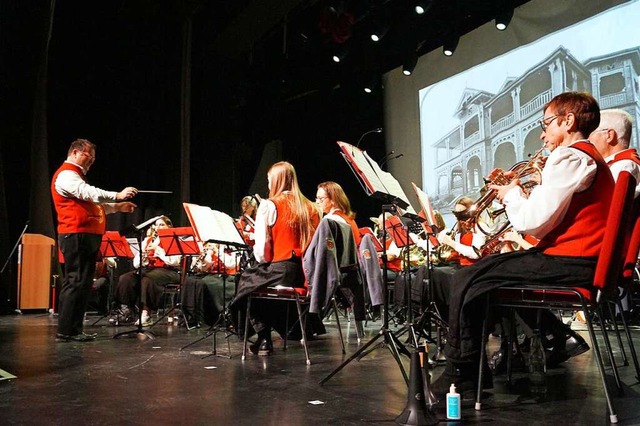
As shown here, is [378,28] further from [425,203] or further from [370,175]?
[370,175]

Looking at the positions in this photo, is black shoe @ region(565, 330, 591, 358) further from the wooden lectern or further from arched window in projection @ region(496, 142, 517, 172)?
the wooden lectern

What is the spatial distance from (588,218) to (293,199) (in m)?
2.30

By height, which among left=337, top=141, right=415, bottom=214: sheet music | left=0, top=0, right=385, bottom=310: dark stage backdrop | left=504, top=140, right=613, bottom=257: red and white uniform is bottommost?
left=504, top=140, right=613, bottom=257: red and white uniform

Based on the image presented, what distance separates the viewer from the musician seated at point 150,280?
734 cm

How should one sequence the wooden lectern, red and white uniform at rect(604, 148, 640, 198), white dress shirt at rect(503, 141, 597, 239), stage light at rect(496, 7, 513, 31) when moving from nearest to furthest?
white dress shirt at rect(503, 141, 597, 239) → red and white uniform at rect(604, 148, 640, 198) → stage light at rect(496, 7, 513, 31) → the wooden lectern

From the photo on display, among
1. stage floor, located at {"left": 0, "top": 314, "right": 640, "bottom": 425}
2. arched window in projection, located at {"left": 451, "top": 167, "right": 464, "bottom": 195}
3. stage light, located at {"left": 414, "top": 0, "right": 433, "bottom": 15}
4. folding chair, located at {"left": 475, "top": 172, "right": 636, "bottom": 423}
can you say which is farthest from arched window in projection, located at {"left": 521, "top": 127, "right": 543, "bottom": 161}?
folding chair, located at {"left": 475, "top": 172, "right": 636, "bottom": 423}

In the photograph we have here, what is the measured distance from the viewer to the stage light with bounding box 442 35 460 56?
8999mm

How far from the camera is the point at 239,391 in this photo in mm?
2990

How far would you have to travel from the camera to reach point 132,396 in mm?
2869

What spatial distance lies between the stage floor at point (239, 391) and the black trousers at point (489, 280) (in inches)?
10.8

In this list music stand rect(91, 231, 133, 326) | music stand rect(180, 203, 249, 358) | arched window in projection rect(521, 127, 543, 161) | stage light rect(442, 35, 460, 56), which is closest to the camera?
music stand rect(180, 203, 249, 358)

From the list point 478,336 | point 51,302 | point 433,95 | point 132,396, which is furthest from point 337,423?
point 51,302

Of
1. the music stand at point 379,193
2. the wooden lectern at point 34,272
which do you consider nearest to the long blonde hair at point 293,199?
the music stand at point 379,193

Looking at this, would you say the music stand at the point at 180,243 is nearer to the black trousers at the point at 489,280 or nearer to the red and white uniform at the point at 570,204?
the black trousers at the point at 489,280
